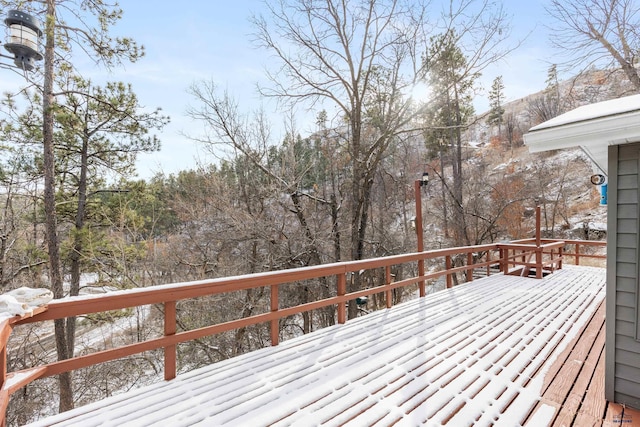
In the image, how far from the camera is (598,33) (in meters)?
8.52

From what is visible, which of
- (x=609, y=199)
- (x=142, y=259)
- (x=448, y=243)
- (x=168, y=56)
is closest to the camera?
(x=609, y=199)

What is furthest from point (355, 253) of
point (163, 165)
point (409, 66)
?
point (163, 165)

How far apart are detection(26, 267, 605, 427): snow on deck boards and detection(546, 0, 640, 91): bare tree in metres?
8.68

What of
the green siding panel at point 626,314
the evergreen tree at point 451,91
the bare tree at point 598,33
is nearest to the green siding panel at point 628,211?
the green siding panel at point 626,314

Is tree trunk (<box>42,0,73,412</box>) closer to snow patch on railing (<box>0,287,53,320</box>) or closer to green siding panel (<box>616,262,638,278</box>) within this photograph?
snow patch on railing (<box>0,287,53,320</box>)

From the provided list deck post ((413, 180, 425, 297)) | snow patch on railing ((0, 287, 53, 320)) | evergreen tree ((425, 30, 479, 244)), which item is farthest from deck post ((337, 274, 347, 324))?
evergreen tree ((425, 30, 479, 244))

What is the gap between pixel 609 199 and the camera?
233cm

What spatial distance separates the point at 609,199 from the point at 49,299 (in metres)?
4.01

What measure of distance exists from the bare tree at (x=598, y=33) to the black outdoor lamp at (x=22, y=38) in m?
12.1

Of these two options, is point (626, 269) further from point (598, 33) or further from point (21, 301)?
point (598, 33)

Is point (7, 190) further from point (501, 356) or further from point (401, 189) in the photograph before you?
point (401, 189)

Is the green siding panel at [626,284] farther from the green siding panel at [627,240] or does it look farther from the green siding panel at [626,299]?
the green siding panel at [627,240]

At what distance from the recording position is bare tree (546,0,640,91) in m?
8.12

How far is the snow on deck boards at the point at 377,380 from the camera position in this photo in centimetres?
194
